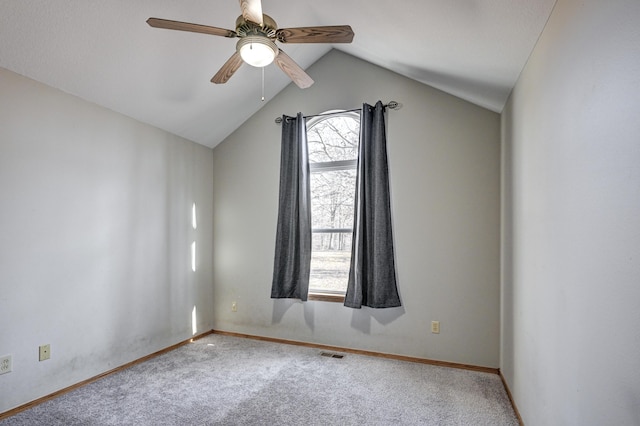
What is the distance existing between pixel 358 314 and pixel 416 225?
1068 mm

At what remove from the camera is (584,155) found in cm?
131

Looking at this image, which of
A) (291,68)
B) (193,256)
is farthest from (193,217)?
(291,68)

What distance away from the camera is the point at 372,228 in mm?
3539

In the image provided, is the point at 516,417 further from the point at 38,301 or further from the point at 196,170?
the point at 196,170

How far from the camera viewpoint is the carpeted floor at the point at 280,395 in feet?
7.66

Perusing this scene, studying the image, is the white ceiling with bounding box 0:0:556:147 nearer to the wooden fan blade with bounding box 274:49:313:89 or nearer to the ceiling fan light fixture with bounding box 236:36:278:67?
the wooden fan blade with bounding box 274:49:313:89

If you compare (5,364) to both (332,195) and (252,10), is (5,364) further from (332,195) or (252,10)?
(332,195)

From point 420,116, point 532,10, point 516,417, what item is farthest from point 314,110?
point 516,417

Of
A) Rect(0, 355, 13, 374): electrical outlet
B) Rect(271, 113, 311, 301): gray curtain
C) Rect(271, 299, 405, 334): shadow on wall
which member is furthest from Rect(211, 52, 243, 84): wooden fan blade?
Rect(271, 299, 405, 334): shadow on wall

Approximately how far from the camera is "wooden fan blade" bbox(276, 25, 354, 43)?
6.17 feet

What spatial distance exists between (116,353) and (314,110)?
3017mm

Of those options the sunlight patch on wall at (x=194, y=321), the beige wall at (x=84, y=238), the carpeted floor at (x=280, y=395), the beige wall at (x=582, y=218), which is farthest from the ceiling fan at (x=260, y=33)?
the sunlight patch on wall at (x=194, y=321)

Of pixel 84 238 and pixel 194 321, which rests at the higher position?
pixel 84 238

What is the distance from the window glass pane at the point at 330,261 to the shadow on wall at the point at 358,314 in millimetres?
254
